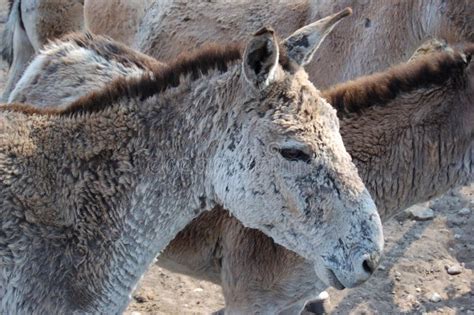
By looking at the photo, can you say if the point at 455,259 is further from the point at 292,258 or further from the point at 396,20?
the point at 292,258

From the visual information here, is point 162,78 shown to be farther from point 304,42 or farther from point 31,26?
point 31,26

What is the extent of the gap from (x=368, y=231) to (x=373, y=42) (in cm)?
293

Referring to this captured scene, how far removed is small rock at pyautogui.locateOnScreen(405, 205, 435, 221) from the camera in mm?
6160

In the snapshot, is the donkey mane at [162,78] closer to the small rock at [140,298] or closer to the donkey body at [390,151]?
the donkey body at [390,151]

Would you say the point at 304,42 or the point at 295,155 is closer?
the point at 295,155

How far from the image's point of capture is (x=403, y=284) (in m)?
5.41

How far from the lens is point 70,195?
303cm

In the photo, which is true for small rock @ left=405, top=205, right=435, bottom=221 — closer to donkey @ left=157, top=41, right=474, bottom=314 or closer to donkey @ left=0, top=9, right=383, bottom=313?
donkey @ left=157, top=41, right=474, bottom=314

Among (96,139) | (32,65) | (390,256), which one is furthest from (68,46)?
(390,256)

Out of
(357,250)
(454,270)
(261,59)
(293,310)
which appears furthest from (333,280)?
(454,270)

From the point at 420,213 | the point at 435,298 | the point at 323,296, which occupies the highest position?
the point at 323,296

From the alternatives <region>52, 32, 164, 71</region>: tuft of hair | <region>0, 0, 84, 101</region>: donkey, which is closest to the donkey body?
<region>52, 32, 164, 71</region>: tuft of hair

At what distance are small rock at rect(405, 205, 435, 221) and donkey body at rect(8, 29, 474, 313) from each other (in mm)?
2305

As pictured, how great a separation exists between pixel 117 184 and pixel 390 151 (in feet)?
4.96
